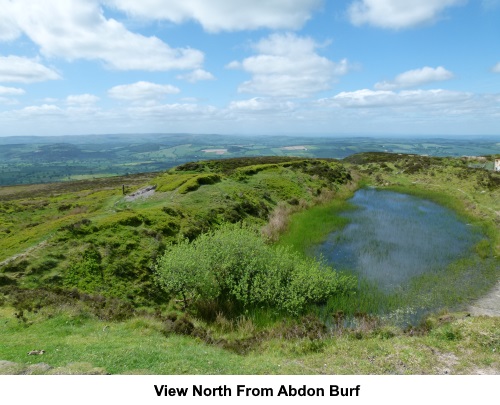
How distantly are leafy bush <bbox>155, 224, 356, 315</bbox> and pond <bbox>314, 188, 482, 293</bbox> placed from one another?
20.6ft

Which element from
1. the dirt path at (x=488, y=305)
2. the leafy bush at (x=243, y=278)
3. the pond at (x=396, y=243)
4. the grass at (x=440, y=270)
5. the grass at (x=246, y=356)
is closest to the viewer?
the grass at (x=246, y=356)

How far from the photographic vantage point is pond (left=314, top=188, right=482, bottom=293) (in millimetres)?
33438

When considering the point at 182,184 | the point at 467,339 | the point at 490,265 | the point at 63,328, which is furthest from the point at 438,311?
the point at 182,184

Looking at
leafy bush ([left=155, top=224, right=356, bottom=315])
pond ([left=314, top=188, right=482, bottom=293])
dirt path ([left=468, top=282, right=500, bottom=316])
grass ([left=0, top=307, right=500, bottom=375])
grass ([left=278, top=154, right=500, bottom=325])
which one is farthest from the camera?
pond ([left=314, top=188, right=482, bottom=293])

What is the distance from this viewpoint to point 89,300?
2403cm

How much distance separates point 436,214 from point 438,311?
37.7 m

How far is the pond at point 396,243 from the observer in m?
33.4

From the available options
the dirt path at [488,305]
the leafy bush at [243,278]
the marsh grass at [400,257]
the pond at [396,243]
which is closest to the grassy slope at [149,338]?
the leafy bush at [243,278]

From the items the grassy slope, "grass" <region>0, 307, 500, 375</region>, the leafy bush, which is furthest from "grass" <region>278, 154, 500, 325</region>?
"grass" <region>0, 307, 500, 375</region>

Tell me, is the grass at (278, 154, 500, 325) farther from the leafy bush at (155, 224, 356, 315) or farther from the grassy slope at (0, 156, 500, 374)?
the grassy slope at (0, 156, 500, 374)

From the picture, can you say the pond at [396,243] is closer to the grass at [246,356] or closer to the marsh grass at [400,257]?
the marsh grass at [400,257]

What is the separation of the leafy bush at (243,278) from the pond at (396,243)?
627 centimetres

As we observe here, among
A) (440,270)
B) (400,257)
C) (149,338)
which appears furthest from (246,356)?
(400,257)

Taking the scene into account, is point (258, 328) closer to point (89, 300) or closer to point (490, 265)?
point (89, 300)
